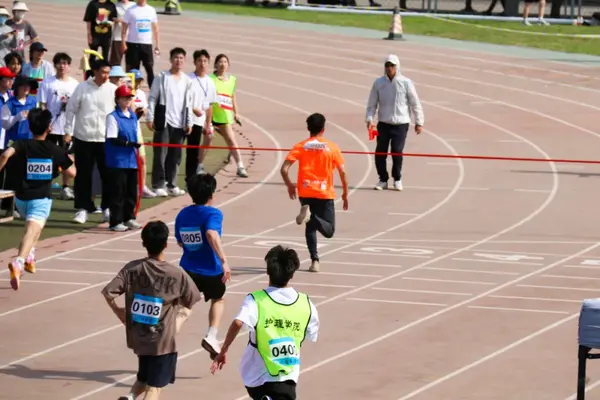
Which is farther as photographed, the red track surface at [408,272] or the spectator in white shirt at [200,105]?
the spectator in white shirt at [200,105]

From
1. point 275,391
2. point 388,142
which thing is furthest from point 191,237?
point 388,142

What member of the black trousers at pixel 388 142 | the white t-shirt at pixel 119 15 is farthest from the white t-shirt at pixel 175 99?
the white t-shirt at pixel 119 15

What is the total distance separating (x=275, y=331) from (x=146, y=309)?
4.86ft

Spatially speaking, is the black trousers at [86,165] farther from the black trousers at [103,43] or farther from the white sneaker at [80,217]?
the black trousers at [103,43]

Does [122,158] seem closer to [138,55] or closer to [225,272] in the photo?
[225,272]

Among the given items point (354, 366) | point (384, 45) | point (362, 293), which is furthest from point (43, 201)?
point (384, 45)

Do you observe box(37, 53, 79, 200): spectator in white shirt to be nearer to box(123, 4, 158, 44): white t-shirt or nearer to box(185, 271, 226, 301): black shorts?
box(123, 4, 158, 44): white t-shirt

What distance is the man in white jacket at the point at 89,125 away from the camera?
65.2 feet

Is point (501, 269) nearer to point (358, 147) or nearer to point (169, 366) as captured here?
point (169, 366)

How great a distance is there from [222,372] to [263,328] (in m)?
3.35

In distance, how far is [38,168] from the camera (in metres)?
16.1

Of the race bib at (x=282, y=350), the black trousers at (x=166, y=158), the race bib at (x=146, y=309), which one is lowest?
the black trousers at (x=166, y=158)

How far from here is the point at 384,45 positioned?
40.4 metres

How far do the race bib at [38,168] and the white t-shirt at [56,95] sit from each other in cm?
470
